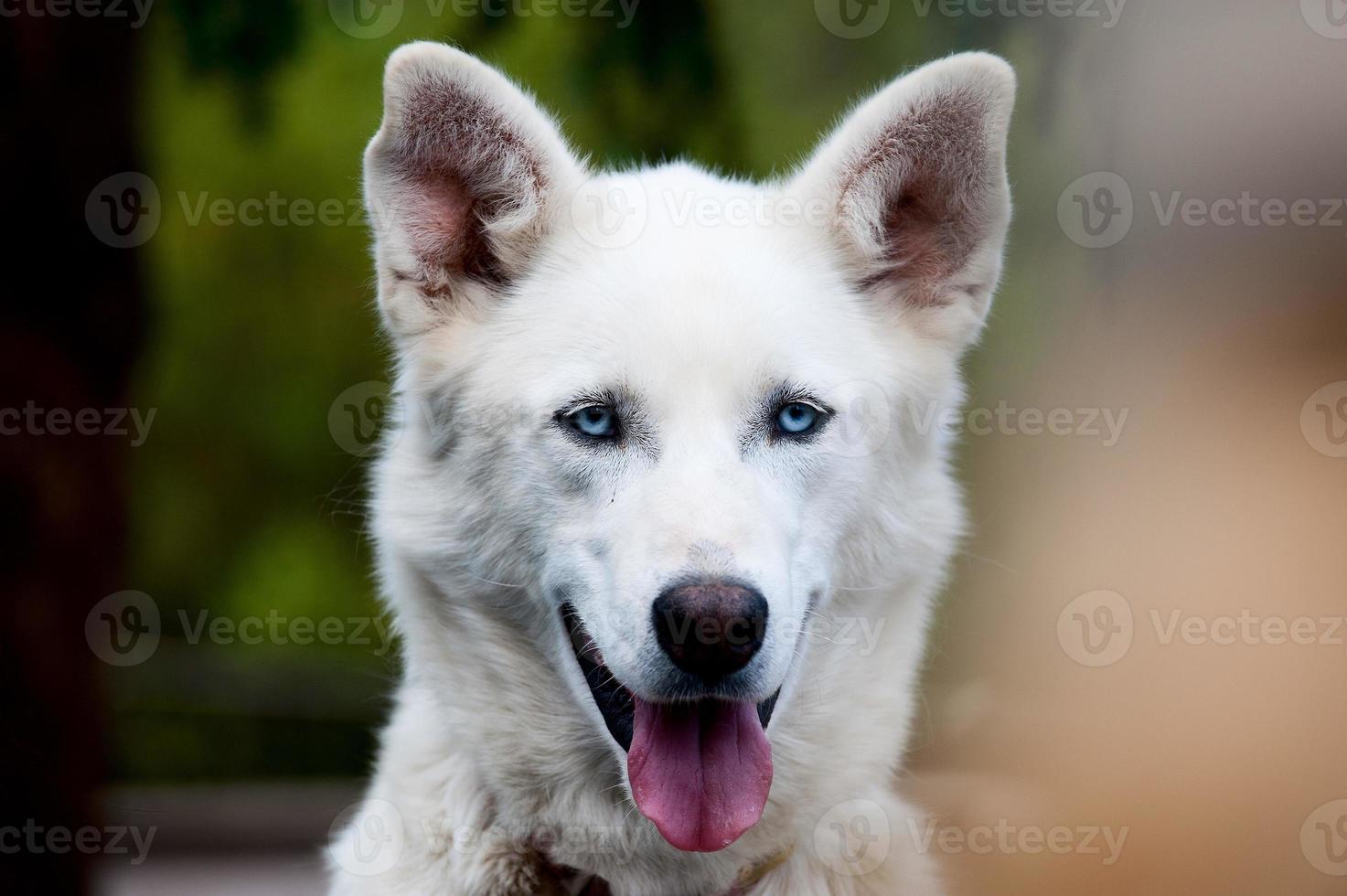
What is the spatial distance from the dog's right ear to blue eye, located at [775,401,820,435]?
33.3 inches

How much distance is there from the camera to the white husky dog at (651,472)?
104 inches

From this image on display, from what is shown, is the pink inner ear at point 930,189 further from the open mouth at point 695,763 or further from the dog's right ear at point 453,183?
the open mouth at point 695,763

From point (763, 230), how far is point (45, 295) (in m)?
3.08

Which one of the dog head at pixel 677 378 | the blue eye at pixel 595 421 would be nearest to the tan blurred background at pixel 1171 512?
the dog head at pixel 677 378

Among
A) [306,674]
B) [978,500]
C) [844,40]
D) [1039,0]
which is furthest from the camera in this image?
[306,674]

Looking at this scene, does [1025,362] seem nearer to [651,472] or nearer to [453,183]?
[651,472]

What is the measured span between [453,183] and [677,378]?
83 cm

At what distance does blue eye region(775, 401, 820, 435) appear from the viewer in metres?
2.73

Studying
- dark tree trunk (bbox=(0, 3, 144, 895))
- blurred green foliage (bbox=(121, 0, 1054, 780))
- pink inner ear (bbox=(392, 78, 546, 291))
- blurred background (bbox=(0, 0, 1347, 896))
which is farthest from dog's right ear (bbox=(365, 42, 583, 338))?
dark tree trunk (bbox=(0, 3, 144, 895))

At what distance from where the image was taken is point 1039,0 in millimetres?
4477

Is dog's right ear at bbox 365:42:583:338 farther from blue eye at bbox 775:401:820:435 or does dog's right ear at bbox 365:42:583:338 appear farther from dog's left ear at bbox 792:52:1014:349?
blue eye at bbox 775:401:820:435

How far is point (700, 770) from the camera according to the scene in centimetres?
260

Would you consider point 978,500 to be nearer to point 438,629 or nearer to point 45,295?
point 438,629

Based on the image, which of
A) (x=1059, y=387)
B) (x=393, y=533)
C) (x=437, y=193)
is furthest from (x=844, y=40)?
(x=393, y=533)
